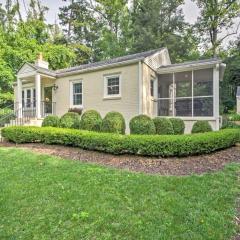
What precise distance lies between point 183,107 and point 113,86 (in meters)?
3.87

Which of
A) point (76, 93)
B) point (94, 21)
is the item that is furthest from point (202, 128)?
point (94, 21)

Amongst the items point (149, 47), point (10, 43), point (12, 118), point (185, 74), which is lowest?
point (12, 118)

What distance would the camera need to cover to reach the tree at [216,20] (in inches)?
1131

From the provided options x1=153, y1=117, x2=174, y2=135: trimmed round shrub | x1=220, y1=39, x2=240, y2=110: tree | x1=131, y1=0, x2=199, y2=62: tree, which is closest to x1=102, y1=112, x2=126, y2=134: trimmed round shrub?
x1=153, y1=117, x2=174, y2=135: trimmed round shrub

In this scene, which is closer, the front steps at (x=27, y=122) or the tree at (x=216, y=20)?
the front steps at (x=27, y=122)

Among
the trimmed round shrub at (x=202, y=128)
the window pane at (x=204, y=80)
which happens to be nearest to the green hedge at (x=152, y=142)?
the trimmed round shrub at (x=202, y=128)

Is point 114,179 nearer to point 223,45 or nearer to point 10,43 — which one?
point 10,43

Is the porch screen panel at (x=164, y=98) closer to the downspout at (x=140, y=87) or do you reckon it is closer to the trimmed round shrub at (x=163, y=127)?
the downspout at (x=140, y=87)

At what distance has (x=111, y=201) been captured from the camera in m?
4.23

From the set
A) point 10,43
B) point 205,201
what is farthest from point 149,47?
point 205,201

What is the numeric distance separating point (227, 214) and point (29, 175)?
426 centimetres

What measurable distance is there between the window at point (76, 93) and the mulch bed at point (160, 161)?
6758mm

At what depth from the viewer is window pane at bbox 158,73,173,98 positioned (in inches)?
550

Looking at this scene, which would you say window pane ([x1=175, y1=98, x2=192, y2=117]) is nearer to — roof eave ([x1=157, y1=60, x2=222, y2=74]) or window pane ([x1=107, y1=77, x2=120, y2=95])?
roof eave ([x1=157, y1=60, x2=222, y2=74])
